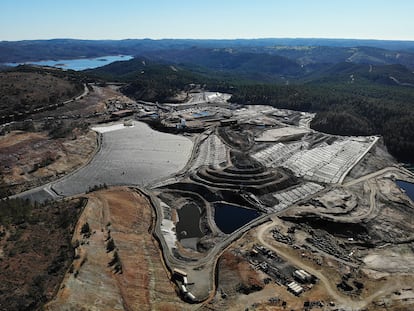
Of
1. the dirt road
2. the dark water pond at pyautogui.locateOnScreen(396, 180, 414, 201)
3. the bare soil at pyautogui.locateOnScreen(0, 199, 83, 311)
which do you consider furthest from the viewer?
the dark water pond at pyautogui.locateOnScreen(396, 180, 414, 201)

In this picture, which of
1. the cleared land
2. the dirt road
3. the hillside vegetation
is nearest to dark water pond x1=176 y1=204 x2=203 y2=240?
the dirt road

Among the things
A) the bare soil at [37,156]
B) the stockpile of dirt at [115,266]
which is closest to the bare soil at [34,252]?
the stockpile of dirt at [115,266]

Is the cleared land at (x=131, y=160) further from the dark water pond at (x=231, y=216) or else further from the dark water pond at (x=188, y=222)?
the dark water pond at (x=231, y=216)

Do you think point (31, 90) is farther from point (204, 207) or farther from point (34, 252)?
point (34, 252)

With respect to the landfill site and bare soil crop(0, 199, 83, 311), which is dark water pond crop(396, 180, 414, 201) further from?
bare soil crop(0, 199, 83, 311)

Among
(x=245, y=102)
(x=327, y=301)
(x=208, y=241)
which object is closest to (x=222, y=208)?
(x=208, y=241)

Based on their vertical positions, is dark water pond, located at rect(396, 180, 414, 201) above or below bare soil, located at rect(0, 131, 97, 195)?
below
